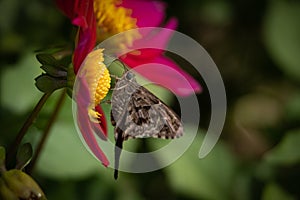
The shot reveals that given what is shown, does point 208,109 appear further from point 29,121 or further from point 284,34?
point 29,121

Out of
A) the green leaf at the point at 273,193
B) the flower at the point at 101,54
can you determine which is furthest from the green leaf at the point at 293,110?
the flower at the point at 101,54

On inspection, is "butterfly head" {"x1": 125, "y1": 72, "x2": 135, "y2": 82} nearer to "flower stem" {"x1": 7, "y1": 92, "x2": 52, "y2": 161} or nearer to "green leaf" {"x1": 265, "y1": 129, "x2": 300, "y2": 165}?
"flower stem" {"x1": 7, "y1": 92, "x2": 52, "y2": 161}

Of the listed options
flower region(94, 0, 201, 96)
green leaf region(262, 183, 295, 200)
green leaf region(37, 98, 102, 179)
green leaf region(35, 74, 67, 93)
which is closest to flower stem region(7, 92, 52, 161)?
green leaf region(35, 74, 67, 93)

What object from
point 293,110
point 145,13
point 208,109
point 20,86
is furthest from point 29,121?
point 208,109

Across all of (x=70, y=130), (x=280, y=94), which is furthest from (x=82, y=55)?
(x=280, y=94)

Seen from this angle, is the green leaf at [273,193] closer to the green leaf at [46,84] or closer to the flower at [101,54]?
the flower at [101,54]
